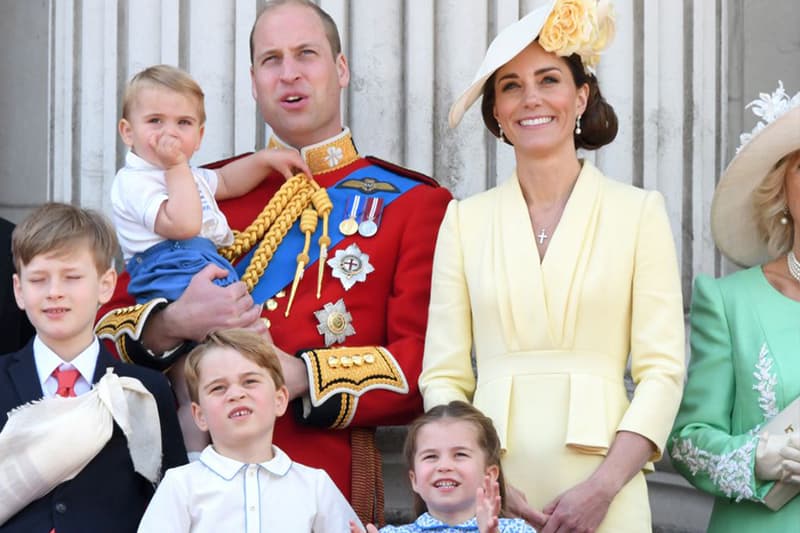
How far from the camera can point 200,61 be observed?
552 centimetres

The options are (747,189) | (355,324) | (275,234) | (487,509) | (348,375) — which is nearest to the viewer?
(487,509)

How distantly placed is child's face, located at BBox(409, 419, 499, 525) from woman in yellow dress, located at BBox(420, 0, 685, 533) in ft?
0.65

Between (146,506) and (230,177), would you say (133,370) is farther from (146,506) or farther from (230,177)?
(230,177)

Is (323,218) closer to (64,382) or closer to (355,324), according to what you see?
(355,324)

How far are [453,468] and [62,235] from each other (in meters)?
1.04

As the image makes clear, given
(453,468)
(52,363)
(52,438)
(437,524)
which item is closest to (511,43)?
(453,468)

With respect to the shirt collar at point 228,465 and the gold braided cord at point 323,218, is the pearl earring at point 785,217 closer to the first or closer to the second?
the gold braided cord at point 323,218

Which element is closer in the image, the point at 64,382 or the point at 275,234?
the point at 64,382

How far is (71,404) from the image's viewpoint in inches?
162

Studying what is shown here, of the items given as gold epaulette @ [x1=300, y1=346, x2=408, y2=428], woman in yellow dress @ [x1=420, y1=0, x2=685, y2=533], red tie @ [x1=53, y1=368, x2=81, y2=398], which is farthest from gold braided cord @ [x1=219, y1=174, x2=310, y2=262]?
red tie @ [x1=53, y1=368, x2=81, y2=398]

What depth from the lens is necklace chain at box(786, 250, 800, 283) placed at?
182 inches

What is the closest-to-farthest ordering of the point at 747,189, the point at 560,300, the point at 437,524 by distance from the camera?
the point at 437,524 < the point at 560,300 < the point at 747,189

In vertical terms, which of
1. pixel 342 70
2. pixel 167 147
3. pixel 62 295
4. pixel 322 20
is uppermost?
pixel 322 20

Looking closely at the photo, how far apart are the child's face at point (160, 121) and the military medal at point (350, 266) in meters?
0.48
